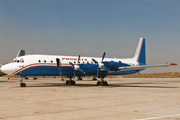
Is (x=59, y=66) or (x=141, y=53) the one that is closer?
(x=59, y=66)

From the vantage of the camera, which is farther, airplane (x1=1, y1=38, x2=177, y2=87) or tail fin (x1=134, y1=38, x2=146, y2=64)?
tail fin (x1=134, y1=38, x2=146, y2=64)

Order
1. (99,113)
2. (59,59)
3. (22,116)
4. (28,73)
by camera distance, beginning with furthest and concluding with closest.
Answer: (59,59) → (28,73) → (99,113) → (22,116)

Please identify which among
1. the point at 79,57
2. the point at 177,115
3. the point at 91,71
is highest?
the point at 79,57

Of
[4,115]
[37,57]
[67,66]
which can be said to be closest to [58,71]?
[67,66]

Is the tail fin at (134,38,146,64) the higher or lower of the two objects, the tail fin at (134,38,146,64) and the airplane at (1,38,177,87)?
the higher

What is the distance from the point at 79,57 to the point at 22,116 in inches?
969

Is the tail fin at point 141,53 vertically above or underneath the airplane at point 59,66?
above

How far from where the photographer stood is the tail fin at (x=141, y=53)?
44.4 metres

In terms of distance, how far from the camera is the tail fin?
44.4 meters

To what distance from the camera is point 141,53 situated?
45.3 m

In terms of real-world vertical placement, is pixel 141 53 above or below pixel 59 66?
above

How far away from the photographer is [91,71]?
3366 cm

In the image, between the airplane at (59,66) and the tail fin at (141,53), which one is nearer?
the airplane at (59,66)

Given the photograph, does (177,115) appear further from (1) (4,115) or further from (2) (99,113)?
(1) (4,115)
